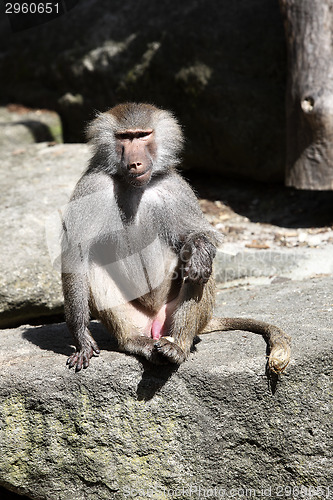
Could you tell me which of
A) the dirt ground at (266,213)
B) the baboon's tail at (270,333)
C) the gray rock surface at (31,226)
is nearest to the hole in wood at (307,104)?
the dirt ground at (266,213)

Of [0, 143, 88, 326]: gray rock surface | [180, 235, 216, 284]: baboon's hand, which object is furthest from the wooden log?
[180, 235, 216, 284]: baboon's hand

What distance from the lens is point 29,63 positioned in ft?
32.0

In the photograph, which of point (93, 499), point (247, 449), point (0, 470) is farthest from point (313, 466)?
point (0, 470)

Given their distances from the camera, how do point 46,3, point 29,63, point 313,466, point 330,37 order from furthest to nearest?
point 29,63, point 46,3, point 330,37, point 313,466

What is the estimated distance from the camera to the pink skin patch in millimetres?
4242

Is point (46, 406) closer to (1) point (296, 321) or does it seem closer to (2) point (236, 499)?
(2) point (236, 499)

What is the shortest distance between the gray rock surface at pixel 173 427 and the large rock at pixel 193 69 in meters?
4.29

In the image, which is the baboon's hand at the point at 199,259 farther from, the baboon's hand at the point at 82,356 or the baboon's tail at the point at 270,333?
the baboon's hand at the point at 82,356

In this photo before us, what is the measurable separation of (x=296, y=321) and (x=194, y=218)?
102 centimetres

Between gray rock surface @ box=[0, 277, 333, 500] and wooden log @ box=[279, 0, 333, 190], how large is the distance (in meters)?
3.11

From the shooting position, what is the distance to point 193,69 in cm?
779

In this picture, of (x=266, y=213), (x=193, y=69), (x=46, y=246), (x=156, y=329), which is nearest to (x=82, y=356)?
(x=156, y=329)

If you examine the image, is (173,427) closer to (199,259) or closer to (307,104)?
(199,259)

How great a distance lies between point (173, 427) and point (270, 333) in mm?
850
